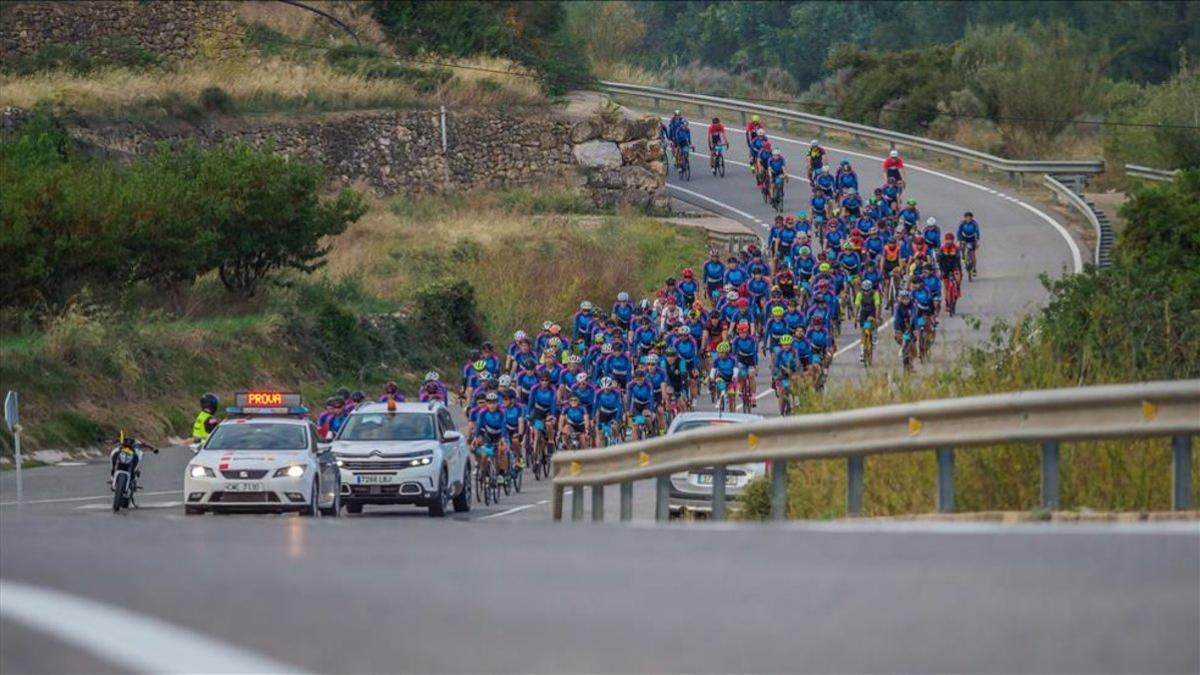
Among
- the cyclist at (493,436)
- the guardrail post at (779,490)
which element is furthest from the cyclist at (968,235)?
the guardrail post at (779,490)

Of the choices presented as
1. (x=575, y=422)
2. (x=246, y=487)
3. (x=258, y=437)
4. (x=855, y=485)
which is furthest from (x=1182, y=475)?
(x=575, y=422)

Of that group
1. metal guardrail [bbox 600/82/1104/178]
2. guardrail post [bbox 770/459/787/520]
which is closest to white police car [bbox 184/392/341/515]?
guardrail post [bbox 770/459/787/520]

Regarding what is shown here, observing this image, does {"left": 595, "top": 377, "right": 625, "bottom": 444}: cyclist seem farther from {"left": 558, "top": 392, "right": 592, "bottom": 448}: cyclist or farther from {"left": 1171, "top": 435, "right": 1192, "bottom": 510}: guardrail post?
{"left": 1171, "top": 435, "right": 1192, "bottom": 510}: guardrail post

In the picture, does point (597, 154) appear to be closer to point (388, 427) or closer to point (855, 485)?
point (388, 427)

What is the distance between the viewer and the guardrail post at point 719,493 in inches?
627

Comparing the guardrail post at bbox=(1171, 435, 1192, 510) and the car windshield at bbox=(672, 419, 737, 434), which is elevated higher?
the car windshield at bbox=(672, 419, 737, 434)

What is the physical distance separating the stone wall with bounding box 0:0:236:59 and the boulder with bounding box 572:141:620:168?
468 inches

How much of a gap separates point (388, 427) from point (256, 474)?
128 inches

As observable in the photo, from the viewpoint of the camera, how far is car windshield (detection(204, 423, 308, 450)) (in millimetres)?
26344

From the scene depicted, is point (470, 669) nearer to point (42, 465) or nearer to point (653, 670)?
point (653, 670)

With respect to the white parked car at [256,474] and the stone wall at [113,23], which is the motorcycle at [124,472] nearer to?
the white parked car at [256,474]

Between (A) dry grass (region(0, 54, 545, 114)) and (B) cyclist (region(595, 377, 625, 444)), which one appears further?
(A) dry grass (region(0, 54, 545, 114))

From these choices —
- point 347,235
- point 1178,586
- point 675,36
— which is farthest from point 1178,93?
point 1178,586

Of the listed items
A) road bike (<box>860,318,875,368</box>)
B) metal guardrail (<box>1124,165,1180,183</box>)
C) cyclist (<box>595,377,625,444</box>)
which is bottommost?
cyclist (<box>595,377,625,444</box>)
